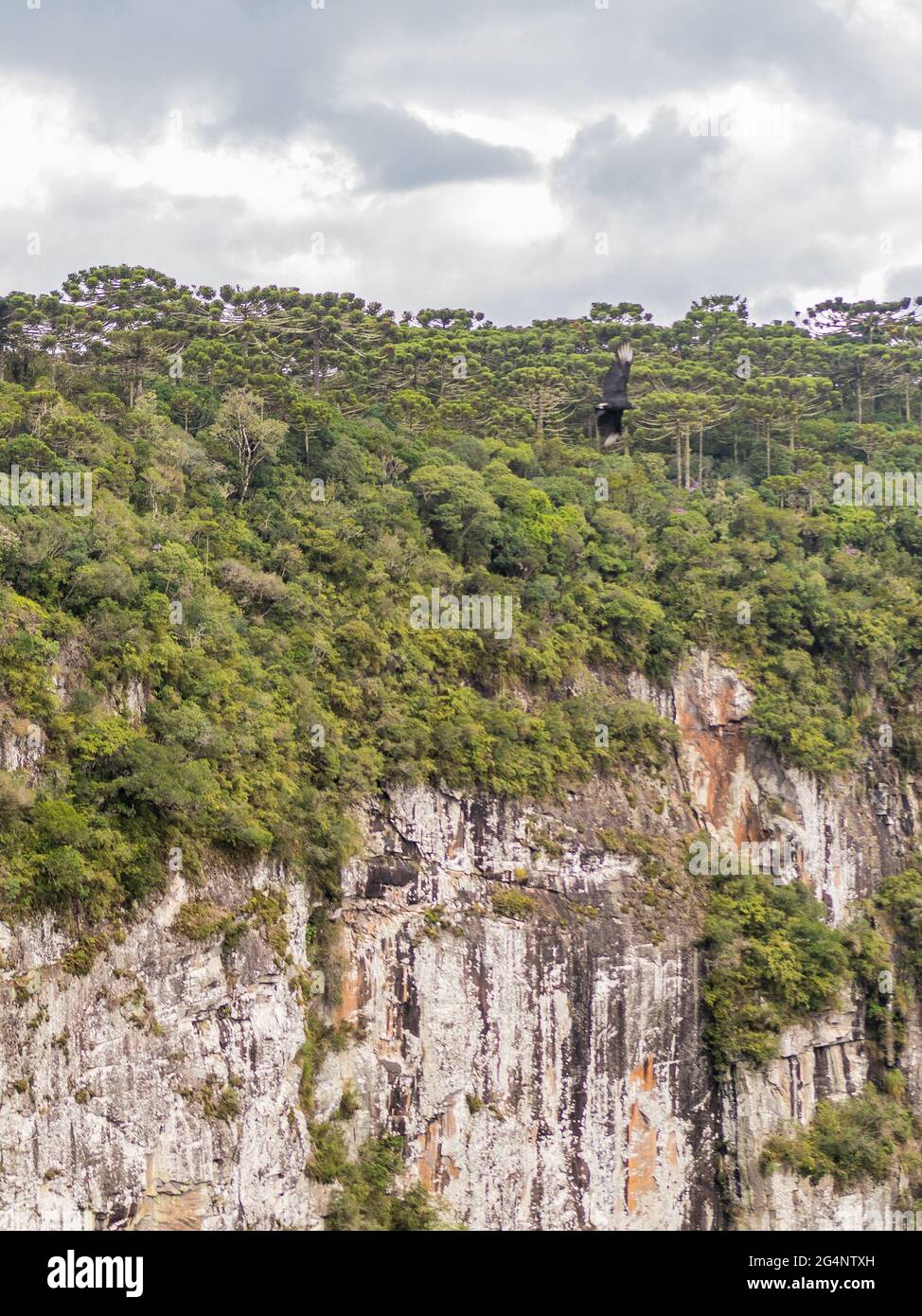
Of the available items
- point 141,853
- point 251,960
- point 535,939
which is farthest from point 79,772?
point 535,939

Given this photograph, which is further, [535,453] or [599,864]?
[535,453]

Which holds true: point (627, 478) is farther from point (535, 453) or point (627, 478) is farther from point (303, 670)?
point (303, 670)

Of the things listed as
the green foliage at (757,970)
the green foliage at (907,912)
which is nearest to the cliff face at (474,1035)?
the green foliage at (757,970)

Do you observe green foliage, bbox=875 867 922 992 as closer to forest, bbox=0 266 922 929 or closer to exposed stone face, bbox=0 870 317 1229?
forest, bbox=0 266 922 929

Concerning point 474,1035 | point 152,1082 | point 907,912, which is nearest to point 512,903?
point 474,1035

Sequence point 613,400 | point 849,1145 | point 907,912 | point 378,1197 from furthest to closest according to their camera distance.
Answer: point 613,400 → point 907,912 → point 849,1145 → point 378,1197

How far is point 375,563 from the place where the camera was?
1215 inches

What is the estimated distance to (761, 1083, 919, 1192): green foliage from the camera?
31.0 m

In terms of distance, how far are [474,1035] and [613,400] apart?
22.9 meters

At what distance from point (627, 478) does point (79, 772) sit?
74.2 feet

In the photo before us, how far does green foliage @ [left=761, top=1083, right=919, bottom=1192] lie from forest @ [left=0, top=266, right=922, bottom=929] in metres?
8.73

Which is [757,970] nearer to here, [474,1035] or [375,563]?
[474,1035]

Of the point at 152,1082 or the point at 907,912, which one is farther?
the point at 907,912

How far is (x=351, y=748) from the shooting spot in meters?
27.6
